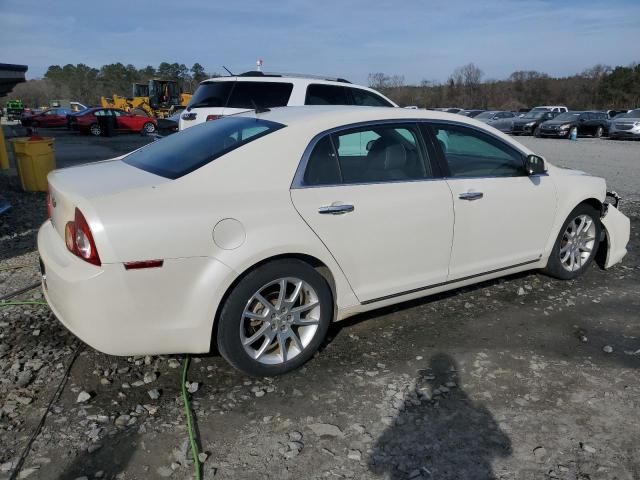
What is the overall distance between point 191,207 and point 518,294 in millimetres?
3133

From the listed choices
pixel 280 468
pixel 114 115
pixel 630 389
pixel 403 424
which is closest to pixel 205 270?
pixel 280 468

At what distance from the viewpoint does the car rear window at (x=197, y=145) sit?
10.3 ft

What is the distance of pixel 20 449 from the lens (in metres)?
2.52

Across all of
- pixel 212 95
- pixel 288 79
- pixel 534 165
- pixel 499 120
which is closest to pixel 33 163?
pixel 212 95

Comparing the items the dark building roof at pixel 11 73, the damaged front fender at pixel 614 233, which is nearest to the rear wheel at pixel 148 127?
the dark building roof at pixel 11 73

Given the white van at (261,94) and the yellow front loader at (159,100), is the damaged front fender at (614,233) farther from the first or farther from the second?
the yellow front loader at (159,100)

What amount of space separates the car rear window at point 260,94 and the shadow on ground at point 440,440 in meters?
5.24

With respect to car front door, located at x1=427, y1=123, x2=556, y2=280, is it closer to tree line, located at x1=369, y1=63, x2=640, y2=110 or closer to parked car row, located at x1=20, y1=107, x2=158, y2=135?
parked car row, located at x1=20, y1=107, x2=158, y2=135

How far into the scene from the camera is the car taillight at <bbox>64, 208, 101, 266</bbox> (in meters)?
2.62

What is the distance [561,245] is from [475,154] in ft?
4.46

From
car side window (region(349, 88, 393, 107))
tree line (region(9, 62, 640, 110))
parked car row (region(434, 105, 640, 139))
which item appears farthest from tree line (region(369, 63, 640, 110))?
car side window (region(349, 88, 393, 107))

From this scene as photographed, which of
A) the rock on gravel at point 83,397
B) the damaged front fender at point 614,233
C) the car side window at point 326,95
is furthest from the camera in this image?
the car side window at point 326,95

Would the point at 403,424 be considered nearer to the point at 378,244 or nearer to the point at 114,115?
the point at 378,244

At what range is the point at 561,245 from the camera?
15.6 feet
